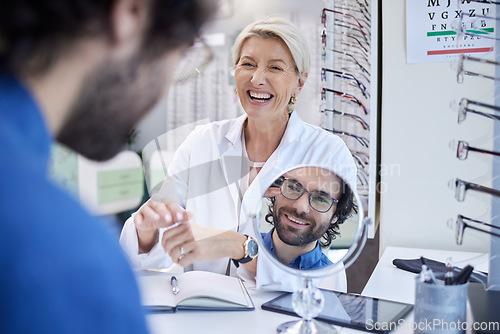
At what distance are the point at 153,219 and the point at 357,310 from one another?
401 millimetres

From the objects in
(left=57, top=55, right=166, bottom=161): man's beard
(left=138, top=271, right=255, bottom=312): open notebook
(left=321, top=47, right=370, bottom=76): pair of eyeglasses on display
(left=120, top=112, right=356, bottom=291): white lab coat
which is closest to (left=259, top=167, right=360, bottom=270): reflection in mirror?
(left=138, top=271, right=255, bottom=312): open notebook

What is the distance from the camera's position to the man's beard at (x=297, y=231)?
0.82 metres

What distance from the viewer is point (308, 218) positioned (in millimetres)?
827

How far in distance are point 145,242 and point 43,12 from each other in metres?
0.69

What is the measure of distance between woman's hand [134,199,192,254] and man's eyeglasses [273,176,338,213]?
19 centimetres

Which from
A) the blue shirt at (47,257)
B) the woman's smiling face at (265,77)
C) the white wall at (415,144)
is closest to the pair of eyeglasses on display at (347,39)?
the white wall at (415,144)

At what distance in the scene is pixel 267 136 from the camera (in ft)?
4.50

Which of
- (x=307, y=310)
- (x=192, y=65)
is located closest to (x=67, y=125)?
(x=192, y=65)

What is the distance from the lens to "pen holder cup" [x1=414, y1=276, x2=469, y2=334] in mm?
647

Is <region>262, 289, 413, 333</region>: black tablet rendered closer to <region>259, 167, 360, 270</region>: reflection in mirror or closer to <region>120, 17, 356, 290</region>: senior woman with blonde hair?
<region>259, 167, 360, 270</region>: reflection in mirror

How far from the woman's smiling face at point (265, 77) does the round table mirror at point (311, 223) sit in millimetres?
555

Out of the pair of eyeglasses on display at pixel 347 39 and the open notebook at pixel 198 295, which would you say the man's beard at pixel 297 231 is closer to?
the open notebook at pixel 198 295

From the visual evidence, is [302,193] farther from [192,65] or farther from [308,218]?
[192,65]

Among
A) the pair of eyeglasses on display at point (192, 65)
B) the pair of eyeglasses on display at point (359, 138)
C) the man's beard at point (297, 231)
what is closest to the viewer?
the pair of eyeglasses on display at point (192, 65)
